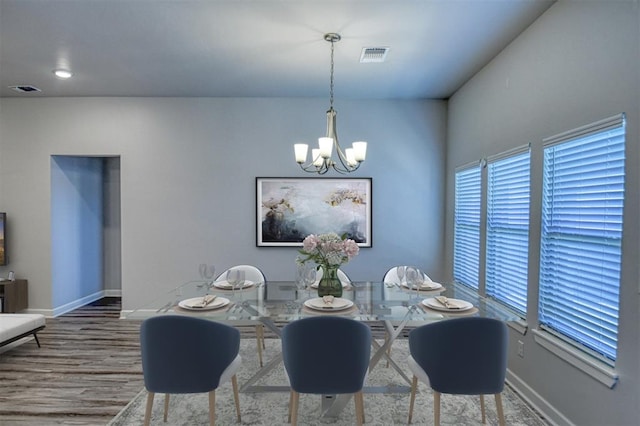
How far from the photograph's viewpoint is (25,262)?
4.71m

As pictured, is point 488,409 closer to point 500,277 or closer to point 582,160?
point 500,277

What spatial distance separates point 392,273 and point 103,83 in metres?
3.79

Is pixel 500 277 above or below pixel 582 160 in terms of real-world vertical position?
below

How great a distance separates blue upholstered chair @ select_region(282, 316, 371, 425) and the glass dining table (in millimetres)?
216

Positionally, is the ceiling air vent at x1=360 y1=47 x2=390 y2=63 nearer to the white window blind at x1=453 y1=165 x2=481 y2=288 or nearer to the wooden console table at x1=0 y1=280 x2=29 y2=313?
the white window blind at x1=453 y1=165 x2=481 y2=288

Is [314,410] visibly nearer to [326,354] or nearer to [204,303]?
[326,354]

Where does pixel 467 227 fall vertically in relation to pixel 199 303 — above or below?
above

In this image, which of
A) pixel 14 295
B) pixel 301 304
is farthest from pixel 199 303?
pixel 14 295

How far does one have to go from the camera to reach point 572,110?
227 cm

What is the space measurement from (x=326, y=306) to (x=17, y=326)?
3158mm

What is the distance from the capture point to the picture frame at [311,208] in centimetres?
463

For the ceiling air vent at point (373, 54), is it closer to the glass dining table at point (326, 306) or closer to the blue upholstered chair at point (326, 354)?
the glass dining table at point (326, 306)

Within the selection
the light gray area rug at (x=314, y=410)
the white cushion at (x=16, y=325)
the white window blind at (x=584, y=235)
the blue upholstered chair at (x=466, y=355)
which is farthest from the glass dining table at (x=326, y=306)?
the white cushion at (x=16, y=325)

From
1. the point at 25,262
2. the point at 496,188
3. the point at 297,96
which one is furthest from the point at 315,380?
the point at 25,262
